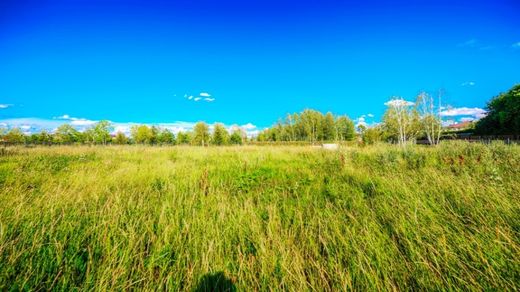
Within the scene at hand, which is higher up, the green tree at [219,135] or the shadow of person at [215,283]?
the green tree at [219,135]

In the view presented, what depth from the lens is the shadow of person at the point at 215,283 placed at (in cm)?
132

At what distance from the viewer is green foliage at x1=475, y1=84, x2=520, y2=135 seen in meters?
25.8

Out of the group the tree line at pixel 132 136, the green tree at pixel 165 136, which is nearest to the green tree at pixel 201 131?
the tree line at pixel 132 136

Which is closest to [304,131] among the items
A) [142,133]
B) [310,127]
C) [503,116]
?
[310,127]

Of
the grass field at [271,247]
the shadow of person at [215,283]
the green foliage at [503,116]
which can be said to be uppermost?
the green foliage at [503,116]

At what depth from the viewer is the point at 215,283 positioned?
53.8 inches

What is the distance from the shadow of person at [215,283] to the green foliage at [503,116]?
1552 inches

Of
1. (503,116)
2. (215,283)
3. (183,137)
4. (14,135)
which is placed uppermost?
(14,135)

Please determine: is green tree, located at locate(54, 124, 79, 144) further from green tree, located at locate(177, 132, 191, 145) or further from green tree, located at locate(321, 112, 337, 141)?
green tree, located at locate(321, 112, 337, 141)

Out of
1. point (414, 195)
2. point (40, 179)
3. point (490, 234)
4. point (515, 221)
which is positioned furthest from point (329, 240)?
point (40, 179)

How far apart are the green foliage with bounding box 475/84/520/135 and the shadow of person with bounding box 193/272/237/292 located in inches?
1552

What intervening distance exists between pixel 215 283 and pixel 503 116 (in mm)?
42557

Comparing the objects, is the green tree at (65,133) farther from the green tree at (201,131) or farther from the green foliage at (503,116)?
the green foliage at (503,116)

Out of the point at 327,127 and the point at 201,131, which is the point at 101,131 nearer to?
the point at 201,131
